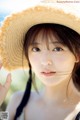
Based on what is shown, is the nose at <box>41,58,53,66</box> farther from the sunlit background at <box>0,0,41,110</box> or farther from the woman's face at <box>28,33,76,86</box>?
the sunlit background at <box>0,0,41,110</box>

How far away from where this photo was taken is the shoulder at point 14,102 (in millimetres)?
1662

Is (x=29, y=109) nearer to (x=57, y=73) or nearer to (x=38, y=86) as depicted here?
(x=38, y=86)

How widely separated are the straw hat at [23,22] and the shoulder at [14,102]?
0.12 meters

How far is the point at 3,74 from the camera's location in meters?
1.67

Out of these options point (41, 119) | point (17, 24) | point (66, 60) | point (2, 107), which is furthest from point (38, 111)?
point (17, 24)

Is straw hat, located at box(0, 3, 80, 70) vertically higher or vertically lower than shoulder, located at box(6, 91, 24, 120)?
higher

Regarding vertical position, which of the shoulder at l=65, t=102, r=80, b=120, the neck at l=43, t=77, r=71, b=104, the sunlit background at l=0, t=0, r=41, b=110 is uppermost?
the sunlit background at l=0, t=0, r=41, b=110

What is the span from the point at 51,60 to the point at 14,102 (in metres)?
0.28

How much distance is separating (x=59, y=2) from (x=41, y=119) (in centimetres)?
50

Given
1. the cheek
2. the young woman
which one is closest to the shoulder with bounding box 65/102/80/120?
the young woman

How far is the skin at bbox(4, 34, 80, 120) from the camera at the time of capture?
1537mm

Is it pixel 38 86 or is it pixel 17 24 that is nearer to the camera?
pixel 17 24

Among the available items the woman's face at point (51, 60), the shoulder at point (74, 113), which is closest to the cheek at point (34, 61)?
the woman's face at point (51, 60)

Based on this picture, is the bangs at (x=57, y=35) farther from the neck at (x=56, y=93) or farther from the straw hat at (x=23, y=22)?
the neck at (x=56, y=93)
